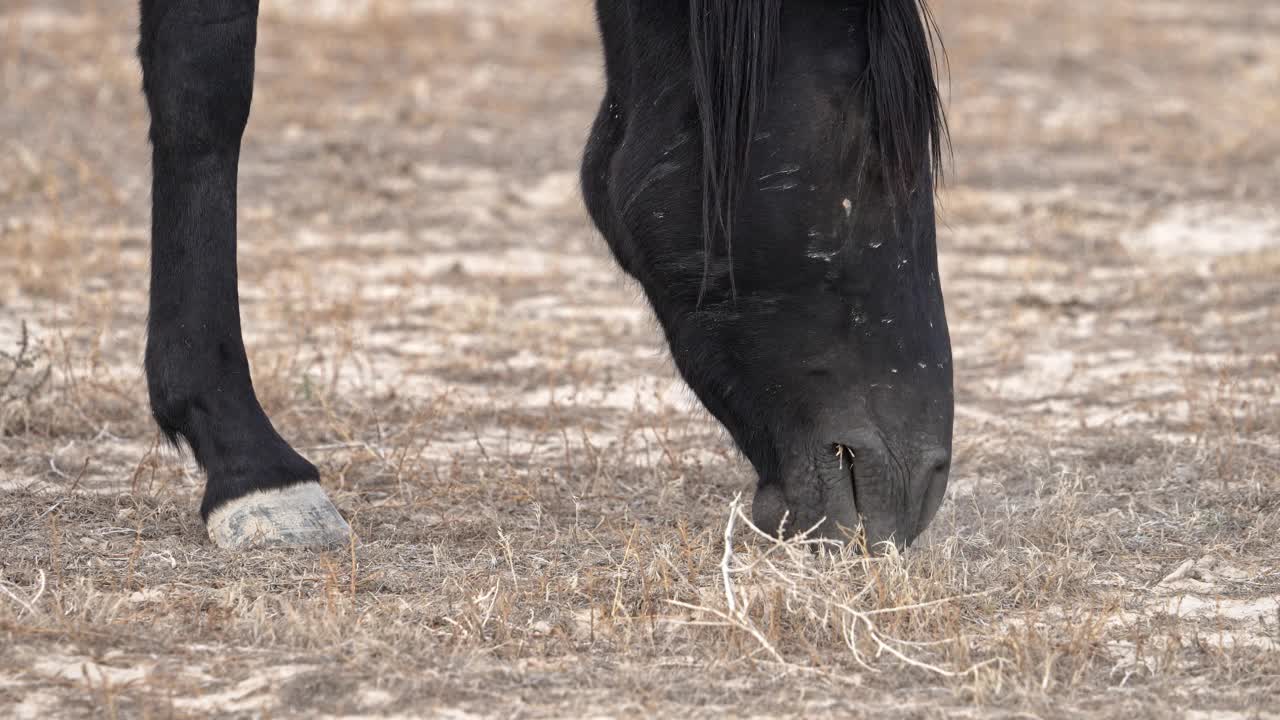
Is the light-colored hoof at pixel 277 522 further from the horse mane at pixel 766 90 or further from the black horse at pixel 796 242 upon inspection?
the horse mane at pixel 766 90

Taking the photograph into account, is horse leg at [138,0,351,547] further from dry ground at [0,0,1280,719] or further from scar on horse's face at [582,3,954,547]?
scar on horse's face at [582,3,954,547]

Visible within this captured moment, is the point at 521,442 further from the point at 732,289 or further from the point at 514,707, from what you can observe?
the point at 514,707

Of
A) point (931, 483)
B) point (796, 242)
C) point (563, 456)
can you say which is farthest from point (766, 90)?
point (563, 456)

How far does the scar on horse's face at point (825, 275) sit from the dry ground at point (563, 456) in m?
0.17

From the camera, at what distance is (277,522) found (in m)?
3.41

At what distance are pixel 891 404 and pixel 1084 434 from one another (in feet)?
5.68

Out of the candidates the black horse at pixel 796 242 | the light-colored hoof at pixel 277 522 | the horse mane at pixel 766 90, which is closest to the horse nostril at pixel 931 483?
the black horse at pixel 796 242

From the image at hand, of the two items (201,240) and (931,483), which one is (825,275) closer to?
(931,483)

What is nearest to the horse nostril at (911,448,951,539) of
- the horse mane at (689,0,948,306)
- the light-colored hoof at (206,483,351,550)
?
the horse mane at (689,0,948,306)

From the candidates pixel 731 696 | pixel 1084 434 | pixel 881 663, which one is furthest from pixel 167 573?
pixel 1084 434

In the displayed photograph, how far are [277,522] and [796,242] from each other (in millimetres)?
1242

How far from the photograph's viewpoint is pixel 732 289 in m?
3.23

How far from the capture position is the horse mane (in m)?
3.12

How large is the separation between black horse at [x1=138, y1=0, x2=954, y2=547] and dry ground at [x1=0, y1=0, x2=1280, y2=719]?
0.57 ft
